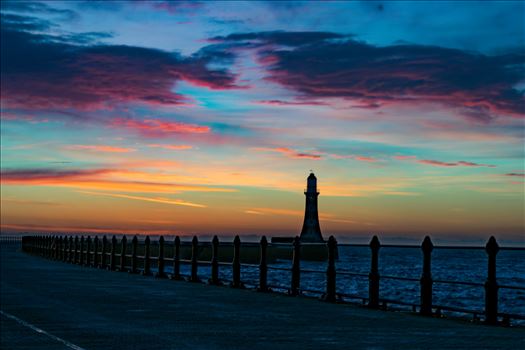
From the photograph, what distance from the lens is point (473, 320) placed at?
Answer: 51.1ft

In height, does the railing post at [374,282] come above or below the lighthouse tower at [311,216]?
below

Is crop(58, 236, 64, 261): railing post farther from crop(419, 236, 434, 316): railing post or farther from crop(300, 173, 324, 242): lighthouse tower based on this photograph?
crop(300, 173, 324, 242): lighthouse tower

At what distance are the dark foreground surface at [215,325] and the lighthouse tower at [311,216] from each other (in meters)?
90.8

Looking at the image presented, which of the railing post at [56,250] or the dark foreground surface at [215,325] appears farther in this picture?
the railing post at [56,250]

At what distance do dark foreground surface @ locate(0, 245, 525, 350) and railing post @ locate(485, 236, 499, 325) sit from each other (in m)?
0.47

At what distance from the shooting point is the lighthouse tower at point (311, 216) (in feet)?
368

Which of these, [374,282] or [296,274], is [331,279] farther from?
[296,274]

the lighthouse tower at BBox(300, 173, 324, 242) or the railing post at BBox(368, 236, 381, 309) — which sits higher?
the lighthouse tower at BBox(300, 173, 324, 242)

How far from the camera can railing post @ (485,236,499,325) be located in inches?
598

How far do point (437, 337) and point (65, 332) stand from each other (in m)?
5.37

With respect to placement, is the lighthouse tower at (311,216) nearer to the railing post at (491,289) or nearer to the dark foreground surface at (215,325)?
the dark foreground surface at (215,325)

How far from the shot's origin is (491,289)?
1534 cm

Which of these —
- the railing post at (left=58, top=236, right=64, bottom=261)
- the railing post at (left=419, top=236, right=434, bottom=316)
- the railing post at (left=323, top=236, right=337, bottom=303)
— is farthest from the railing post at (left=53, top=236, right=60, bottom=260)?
the railing post at (left=419, top=236, right=434, bottom=316)

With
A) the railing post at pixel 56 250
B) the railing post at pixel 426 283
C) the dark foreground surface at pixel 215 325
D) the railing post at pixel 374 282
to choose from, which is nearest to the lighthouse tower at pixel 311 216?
the railing post at pixel 56 250
